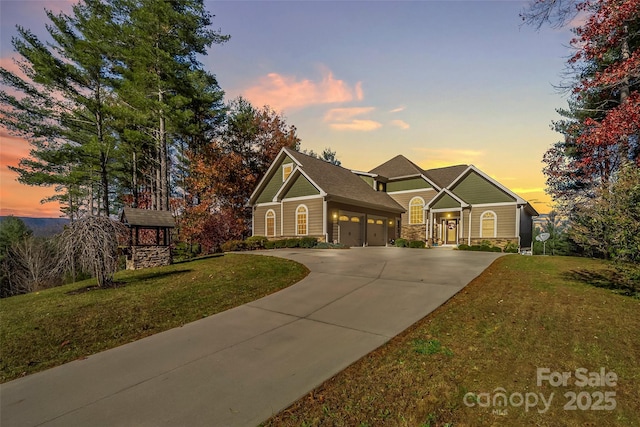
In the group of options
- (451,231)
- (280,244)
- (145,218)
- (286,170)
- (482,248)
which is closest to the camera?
(145,218)

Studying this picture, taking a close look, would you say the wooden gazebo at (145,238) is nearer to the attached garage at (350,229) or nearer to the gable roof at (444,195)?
the attached garage at (350,229)

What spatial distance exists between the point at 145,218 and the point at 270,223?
36.7 ft

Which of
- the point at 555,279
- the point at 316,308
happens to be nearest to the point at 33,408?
the point at 316,308

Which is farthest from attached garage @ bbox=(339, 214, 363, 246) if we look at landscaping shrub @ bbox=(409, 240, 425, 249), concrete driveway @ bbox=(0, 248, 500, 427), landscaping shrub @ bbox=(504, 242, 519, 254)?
concrete driveway @ bbox=(0, 248, 500, 427)

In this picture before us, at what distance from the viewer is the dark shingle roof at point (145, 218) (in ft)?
47.5

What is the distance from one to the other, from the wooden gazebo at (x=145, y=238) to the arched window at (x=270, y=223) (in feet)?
31.6

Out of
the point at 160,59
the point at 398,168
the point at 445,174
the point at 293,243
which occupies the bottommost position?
the point at 293,243

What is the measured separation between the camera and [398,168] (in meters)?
30.1

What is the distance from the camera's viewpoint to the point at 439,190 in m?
26.0

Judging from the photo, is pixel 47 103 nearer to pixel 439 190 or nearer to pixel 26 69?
pixel 26 69

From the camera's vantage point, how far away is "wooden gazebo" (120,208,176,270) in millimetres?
14633

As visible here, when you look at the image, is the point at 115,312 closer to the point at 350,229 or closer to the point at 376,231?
the point at 350,229

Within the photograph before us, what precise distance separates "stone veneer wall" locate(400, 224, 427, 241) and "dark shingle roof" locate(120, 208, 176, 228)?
68.2 feet

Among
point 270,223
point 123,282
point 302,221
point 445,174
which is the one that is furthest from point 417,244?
point 123,282
